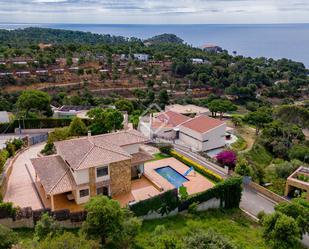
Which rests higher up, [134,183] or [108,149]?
[108,149]

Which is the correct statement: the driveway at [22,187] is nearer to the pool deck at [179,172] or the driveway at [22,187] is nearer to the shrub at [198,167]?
the pool deck at [179,172]

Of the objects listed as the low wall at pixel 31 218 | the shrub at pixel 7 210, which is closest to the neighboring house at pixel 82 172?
the low wall at pixel 31 218

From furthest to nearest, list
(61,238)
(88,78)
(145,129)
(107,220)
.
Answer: (88,78)
(145,129)
(107,220)
(61,238)

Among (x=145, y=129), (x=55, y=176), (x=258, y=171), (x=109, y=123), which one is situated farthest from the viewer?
(x=145, y=129)

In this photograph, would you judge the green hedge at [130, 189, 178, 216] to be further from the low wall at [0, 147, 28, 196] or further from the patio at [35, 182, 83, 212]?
the low wall at [0, 147, 28, 196]

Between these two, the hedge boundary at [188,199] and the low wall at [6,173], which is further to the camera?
the low wall at [6,173]

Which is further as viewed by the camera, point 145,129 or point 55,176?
point 145,129

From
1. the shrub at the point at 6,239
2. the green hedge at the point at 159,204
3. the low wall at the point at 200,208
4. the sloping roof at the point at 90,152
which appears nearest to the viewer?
the shrub at the point at 6,239

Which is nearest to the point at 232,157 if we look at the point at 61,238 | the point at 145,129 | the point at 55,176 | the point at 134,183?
the point at 134,183

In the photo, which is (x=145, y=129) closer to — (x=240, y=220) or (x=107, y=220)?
(x=240, y=220)
